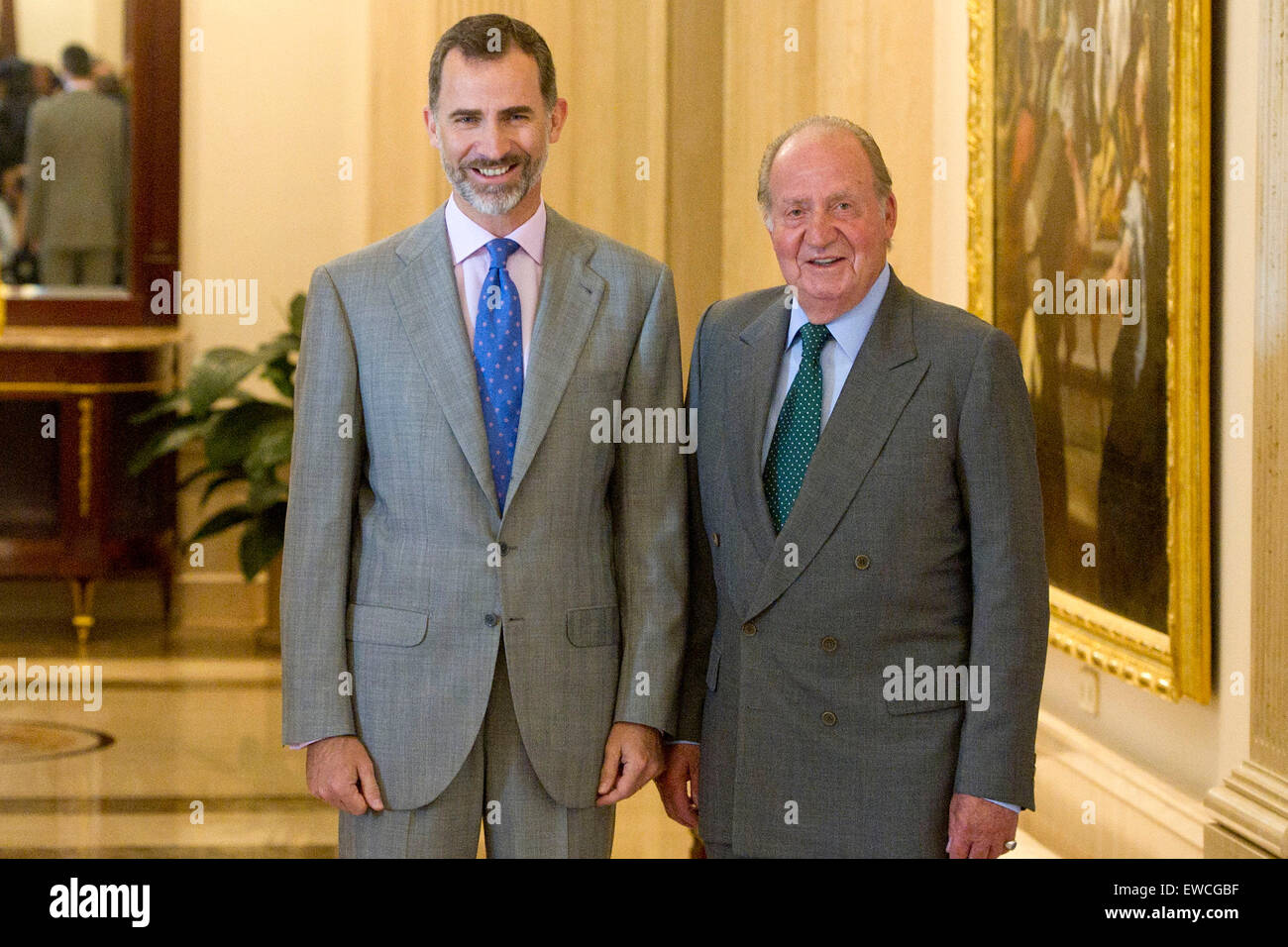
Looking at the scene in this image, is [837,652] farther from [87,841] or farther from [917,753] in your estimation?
[87,841]

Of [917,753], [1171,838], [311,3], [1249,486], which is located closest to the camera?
[917,753]

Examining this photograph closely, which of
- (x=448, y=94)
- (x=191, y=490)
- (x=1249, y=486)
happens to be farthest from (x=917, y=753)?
(x=191, y=490)

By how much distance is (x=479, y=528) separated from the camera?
7.78ft

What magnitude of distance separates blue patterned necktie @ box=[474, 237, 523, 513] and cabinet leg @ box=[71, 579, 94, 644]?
6.10 metres

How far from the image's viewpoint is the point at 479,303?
2.44m

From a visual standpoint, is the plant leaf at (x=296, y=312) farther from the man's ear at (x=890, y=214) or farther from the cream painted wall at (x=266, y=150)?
the man's ear at (x=890, y=214)

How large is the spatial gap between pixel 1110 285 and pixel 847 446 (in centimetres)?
247

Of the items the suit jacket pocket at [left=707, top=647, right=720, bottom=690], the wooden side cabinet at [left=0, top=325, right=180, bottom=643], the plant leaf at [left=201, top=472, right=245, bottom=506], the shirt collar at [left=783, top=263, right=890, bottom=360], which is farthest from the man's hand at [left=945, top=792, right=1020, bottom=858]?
the wooden side cabinet at [left=0, top=325, right=180, bottom=643]

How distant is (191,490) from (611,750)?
648cm

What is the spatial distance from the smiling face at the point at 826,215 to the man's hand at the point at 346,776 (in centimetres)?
102

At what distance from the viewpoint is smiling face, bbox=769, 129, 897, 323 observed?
2359mm

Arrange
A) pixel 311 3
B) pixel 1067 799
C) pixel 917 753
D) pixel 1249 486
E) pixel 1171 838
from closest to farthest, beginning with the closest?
pixel 917 753 → pixel 1249 486 → pixel 1171 838 → pixel 1067 799 → pixel 311 3
